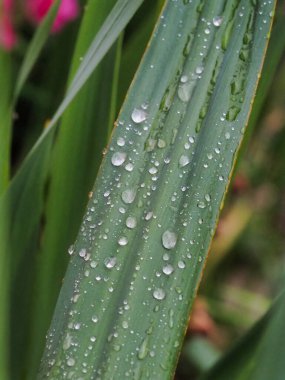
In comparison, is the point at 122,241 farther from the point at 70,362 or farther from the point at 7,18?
the point at 7,18

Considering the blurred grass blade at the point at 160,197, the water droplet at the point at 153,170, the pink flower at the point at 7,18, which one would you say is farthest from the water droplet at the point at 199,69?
the pink flower at the point at 7,18

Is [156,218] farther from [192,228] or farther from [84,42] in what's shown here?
[84,42]

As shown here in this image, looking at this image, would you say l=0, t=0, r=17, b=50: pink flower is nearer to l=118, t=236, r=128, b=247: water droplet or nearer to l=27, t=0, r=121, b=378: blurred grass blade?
l=27, t=0, r=121, b=378: blurred grass blade

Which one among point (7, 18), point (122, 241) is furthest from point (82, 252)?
point (7, 18)

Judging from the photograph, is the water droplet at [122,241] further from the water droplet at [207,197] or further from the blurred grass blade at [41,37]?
the blurred grass blade at [41,37]

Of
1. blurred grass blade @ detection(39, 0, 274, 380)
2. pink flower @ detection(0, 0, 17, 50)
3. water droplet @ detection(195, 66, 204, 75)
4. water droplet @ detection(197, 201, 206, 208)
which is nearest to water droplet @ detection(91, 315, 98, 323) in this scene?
blurred grass blade @ detection(39, 0, 274, 380)

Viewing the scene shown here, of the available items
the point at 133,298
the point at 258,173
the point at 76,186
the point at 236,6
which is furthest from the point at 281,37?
the point at 258,173
